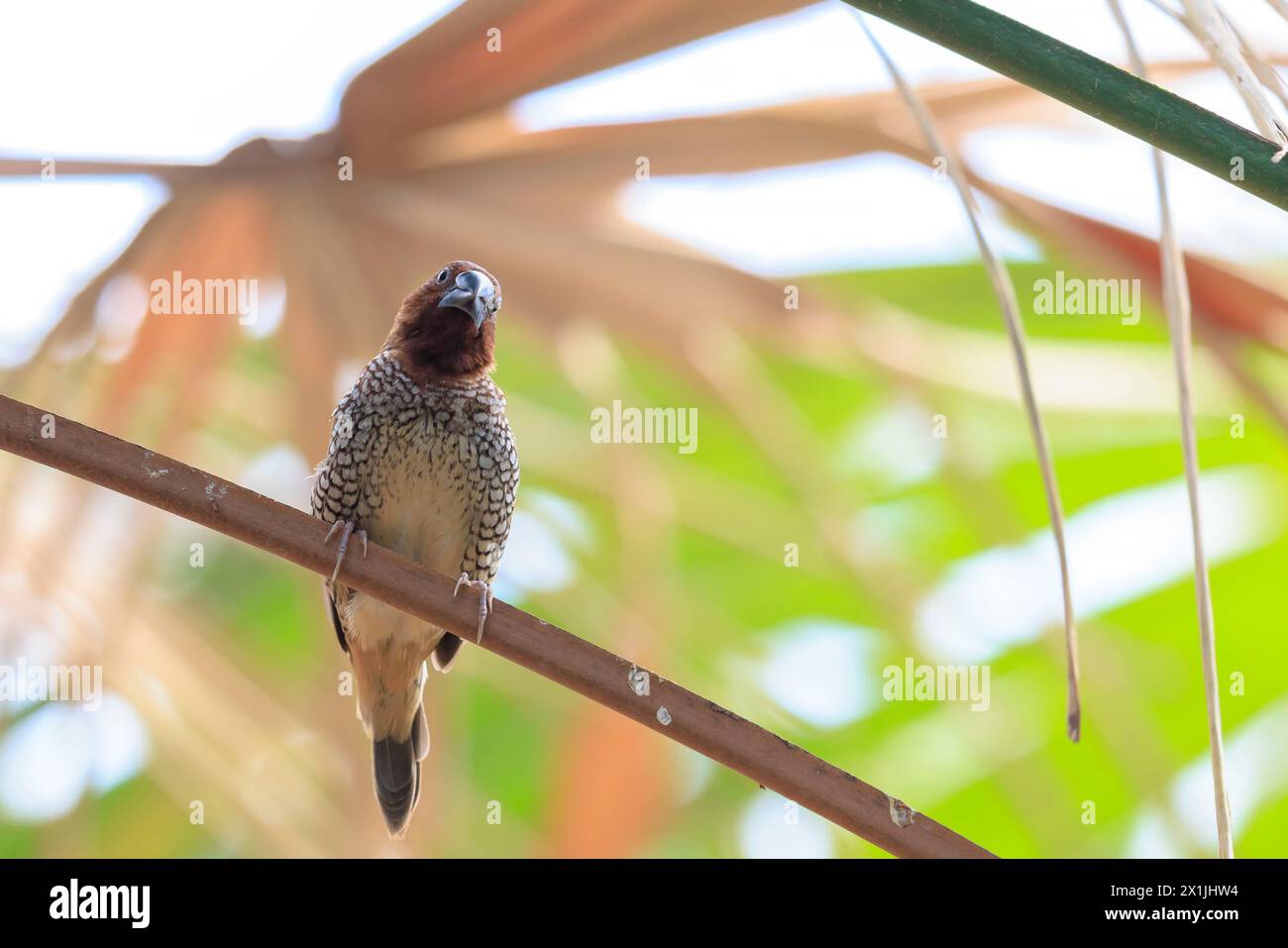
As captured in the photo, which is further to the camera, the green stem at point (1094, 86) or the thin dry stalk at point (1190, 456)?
the thin dry stalk at point (1190, 456)

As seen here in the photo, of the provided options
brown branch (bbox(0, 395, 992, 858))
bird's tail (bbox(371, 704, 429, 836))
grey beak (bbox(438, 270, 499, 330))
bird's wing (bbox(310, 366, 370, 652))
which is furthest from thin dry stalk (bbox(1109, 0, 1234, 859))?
bird's tail (bbox(371, 704, 429, 836))

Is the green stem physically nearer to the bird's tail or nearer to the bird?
the bird

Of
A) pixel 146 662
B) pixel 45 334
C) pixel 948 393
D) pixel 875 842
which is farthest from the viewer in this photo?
pixel 146 662

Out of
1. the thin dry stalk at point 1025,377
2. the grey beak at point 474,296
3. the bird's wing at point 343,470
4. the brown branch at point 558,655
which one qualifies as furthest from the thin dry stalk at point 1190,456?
the bird's wing at point 343,470

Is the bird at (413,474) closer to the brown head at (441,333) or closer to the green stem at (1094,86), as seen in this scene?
the brown head at (441,333)
